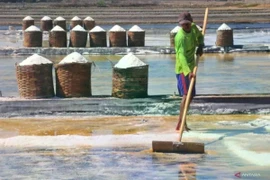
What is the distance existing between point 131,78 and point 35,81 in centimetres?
147

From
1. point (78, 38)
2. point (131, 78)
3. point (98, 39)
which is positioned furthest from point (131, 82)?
point (78, 38)

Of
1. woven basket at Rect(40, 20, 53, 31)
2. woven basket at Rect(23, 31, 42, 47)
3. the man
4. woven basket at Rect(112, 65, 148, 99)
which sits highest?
the man

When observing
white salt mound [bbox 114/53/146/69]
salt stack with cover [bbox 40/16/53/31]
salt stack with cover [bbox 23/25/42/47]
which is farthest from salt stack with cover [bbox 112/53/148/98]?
salt stack with cover [bbox 40/16/53/31]

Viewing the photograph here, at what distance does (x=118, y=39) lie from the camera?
24500 mm

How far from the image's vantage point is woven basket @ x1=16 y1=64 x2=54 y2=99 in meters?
12.2

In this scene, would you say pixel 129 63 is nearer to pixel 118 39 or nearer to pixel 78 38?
pixel 118 39

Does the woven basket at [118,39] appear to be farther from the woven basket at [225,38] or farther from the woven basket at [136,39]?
the woven basket at [225,38]

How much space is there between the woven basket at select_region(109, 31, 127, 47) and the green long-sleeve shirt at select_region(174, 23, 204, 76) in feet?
46.2

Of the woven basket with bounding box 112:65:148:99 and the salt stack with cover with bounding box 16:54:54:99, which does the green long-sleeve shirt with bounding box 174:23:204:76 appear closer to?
the woven basket with bounding box 112:65:148:99

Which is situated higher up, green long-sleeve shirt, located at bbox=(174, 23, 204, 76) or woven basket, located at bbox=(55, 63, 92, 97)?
green long-sleeve shirt, located at bbox=(174, 23, 204, 76)

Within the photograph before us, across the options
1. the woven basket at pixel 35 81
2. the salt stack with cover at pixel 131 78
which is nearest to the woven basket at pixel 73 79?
the woven basket at pixel 35 81

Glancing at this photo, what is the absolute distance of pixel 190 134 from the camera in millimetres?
10258

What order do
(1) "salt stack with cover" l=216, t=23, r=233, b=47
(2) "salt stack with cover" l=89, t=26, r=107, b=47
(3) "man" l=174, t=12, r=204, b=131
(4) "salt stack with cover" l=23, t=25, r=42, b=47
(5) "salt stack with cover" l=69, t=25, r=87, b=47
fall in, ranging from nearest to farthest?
1. (3) "man" l=174, t=12, r=204, b=131
2. (1) "salt stack with cover" l=216, t=23, r=233, b=47
3. (2) "salt stack with cover" l=89, t=26, r=107, b=47
4. (5) "salt stack with cover" l=69, t=25, r=87, b=47
5. (4) "salt stack with cover" l=23, t=25, r=42, b=47

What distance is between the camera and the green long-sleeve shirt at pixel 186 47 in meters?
10.3
